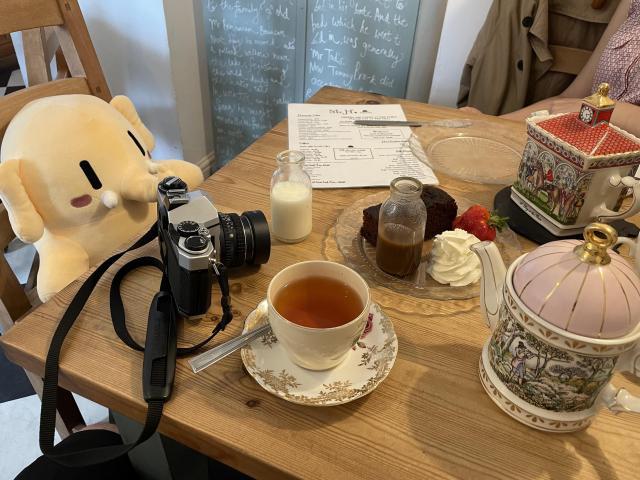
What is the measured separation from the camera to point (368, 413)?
538 millimetres

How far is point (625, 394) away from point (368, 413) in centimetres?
25

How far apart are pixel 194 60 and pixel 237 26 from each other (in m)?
0.23

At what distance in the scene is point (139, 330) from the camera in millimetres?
632

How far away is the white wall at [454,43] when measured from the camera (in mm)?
1729

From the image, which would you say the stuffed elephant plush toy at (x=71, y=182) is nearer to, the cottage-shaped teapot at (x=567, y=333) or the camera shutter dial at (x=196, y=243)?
the camera shutter dial at (x=196, y=243)

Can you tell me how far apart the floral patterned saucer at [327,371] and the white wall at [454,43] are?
4.85 ft

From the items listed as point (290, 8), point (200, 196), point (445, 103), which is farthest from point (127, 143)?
point (445, 103)

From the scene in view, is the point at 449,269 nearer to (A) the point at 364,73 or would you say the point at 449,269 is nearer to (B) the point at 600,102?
(B) the point at 600,102

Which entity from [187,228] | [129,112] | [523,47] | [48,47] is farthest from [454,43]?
[187,228]

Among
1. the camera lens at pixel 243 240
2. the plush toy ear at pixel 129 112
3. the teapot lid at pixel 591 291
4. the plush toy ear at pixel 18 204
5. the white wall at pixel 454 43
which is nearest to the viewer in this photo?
the teapot lid at pixel 591 291

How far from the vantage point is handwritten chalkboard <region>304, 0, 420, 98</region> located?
5.89ft

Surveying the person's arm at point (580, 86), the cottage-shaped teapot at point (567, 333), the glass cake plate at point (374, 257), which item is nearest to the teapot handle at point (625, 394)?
the cottage-shaped teapot at point (567, 333)

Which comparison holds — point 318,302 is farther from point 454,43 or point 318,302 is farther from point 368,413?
point 454,43

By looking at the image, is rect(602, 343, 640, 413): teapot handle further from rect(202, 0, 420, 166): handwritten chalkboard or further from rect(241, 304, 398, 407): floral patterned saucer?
rect(202, 0, 420, 166): handwritten chalkboard
